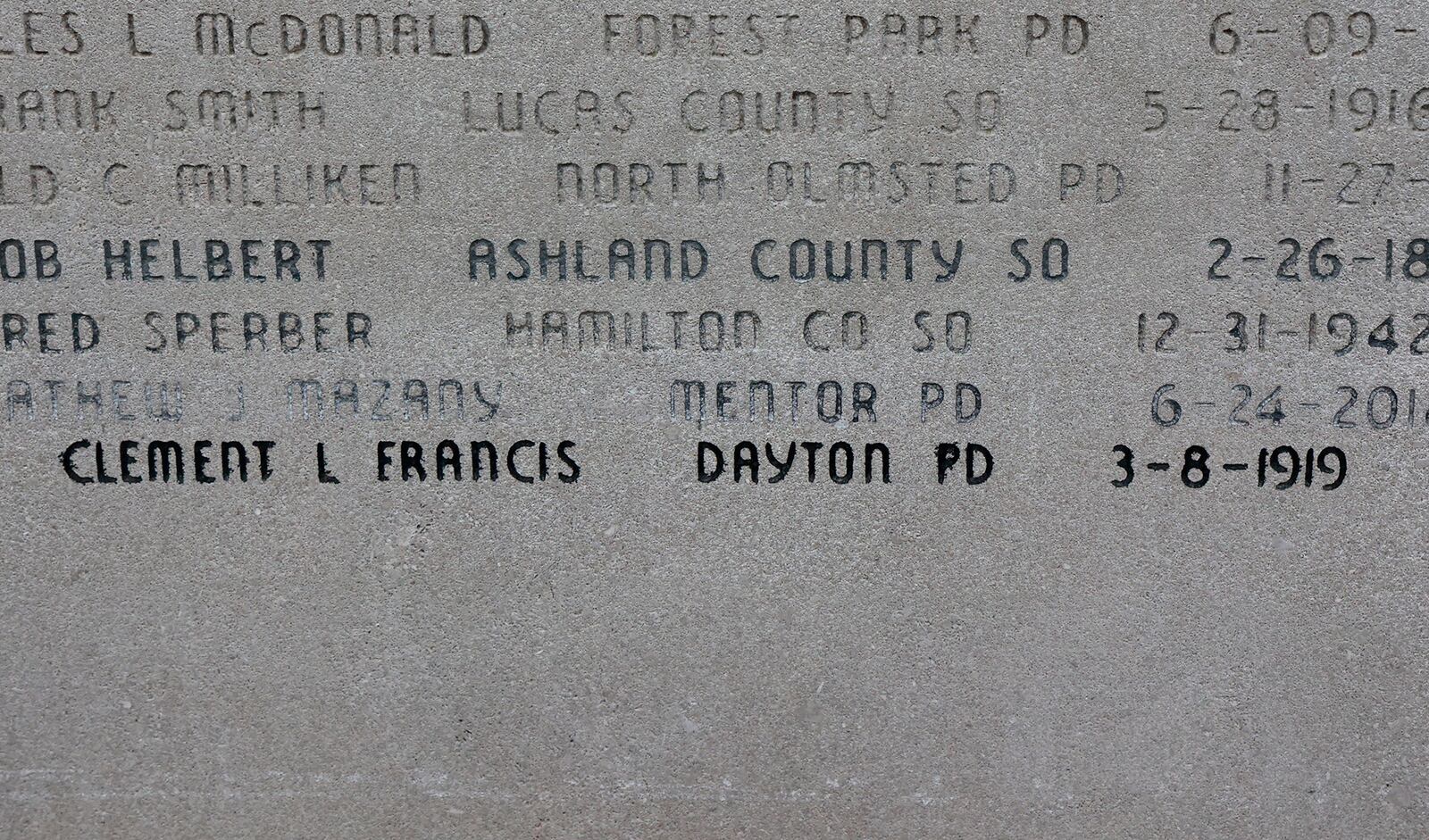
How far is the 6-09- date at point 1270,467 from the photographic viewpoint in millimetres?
3070

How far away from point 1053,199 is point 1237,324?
476mm

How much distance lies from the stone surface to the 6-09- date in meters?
0.01

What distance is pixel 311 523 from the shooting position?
314 cm

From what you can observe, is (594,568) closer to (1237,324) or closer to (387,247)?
(387,247)

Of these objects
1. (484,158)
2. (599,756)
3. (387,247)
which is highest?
(484,158)

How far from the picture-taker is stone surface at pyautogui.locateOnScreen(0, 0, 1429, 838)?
2.97m

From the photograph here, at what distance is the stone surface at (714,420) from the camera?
2.97 metres

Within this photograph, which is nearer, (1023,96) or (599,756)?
(1023,96)

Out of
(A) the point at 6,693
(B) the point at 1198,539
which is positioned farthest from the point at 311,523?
(B) the point at 1198,539

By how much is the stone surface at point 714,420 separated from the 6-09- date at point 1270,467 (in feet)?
0.03

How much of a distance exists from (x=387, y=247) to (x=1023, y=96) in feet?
4.52

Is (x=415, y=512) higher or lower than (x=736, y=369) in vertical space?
lower

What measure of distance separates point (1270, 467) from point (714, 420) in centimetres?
121

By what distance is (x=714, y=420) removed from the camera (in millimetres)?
3102
